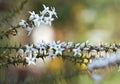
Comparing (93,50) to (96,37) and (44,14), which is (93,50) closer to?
(44,14)

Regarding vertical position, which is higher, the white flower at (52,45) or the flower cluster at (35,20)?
the flower cluster at (35,20)

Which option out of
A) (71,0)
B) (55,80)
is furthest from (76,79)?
(71,0)

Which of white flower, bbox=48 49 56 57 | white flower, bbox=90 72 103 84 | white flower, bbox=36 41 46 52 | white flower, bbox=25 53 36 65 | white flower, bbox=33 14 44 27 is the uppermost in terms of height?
white flower, bbox=33 14 44 27

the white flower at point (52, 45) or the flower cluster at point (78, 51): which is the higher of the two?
the white flower at point (52, 45)

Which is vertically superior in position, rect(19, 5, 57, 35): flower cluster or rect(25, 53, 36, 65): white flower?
rect(19, 5, 57, 35): flower cluster

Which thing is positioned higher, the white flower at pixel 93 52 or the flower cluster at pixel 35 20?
the flower cluster at pixel 35 20

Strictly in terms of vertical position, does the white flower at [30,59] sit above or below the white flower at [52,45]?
below

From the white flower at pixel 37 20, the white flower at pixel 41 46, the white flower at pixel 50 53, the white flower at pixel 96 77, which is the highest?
the white flower at pixel 37 20

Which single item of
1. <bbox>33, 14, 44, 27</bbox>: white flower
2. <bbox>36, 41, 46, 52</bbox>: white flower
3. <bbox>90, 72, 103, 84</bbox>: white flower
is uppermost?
<bbox>33, 14, 44, 27</bbox>: white flower

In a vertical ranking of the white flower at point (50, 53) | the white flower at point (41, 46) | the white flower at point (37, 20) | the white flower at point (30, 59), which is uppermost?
the white flower at point (37, 20)

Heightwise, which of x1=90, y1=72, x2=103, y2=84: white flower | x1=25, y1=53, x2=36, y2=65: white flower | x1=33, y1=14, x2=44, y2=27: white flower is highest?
x1=33, y1=14, x2=44, y2=27: white flower

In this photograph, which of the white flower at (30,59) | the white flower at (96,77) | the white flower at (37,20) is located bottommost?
the white flower at (96,77)
